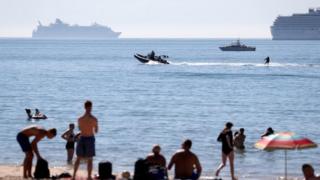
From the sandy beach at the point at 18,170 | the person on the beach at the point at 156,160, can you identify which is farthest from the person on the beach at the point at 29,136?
the sandy beach at the point at 18,170

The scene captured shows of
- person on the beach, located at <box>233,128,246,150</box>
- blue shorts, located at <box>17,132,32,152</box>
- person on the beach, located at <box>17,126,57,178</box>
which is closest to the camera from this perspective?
person on the beach, located at <box>17,126,57,178</box>

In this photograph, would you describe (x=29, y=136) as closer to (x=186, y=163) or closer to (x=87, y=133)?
(x=87, y=133)

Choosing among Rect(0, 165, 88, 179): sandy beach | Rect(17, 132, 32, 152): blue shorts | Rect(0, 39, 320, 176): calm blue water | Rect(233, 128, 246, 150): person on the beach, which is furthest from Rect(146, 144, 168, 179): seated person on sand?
Rect(233, 128, 246, 150): person on the beach

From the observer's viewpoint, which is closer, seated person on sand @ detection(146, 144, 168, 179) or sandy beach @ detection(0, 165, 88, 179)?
seated person on sand @ detection(146, 144, 168, 179)

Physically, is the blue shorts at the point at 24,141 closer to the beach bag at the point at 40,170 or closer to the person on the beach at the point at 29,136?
the person on the beach at the point at 29,136

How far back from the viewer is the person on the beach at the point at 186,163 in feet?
55.9

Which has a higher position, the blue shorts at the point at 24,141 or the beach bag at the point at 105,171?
the blue shorts at the point at 24,141

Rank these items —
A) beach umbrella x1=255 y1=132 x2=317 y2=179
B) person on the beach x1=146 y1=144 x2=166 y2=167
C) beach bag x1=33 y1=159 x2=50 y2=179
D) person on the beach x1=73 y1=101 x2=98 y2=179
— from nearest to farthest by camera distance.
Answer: person on the beach x1=73 y1=101 x2=98 y2=179, beach umbrella x1=255 y1=132 x2=317 y2=179, person on the beach x1=146 y1=144 x2=166 y2=167, beach bag x1=33 y1=159 x2=50 y2=179

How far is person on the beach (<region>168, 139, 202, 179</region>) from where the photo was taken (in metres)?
17.0

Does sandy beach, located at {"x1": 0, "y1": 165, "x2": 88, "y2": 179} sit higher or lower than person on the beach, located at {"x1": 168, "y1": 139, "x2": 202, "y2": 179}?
lower

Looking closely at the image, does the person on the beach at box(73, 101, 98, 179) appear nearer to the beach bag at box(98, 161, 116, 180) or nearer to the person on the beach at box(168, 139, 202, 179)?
the beach bag at box(98, 161, 116, 180)

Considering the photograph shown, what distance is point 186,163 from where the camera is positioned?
17.1 meters

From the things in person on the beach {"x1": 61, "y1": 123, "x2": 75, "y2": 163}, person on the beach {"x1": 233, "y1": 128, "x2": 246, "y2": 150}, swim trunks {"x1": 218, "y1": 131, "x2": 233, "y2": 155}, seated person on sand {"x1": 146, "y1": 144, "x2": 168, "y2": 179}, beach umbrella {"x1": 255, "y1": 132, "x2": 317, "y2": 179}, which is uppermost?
beach umbrella {"x1": 255, "y1": 132, "x2": 317, "y2": 179}

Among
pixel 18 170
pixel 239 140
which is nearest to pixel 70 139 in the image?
pixel 18 170
